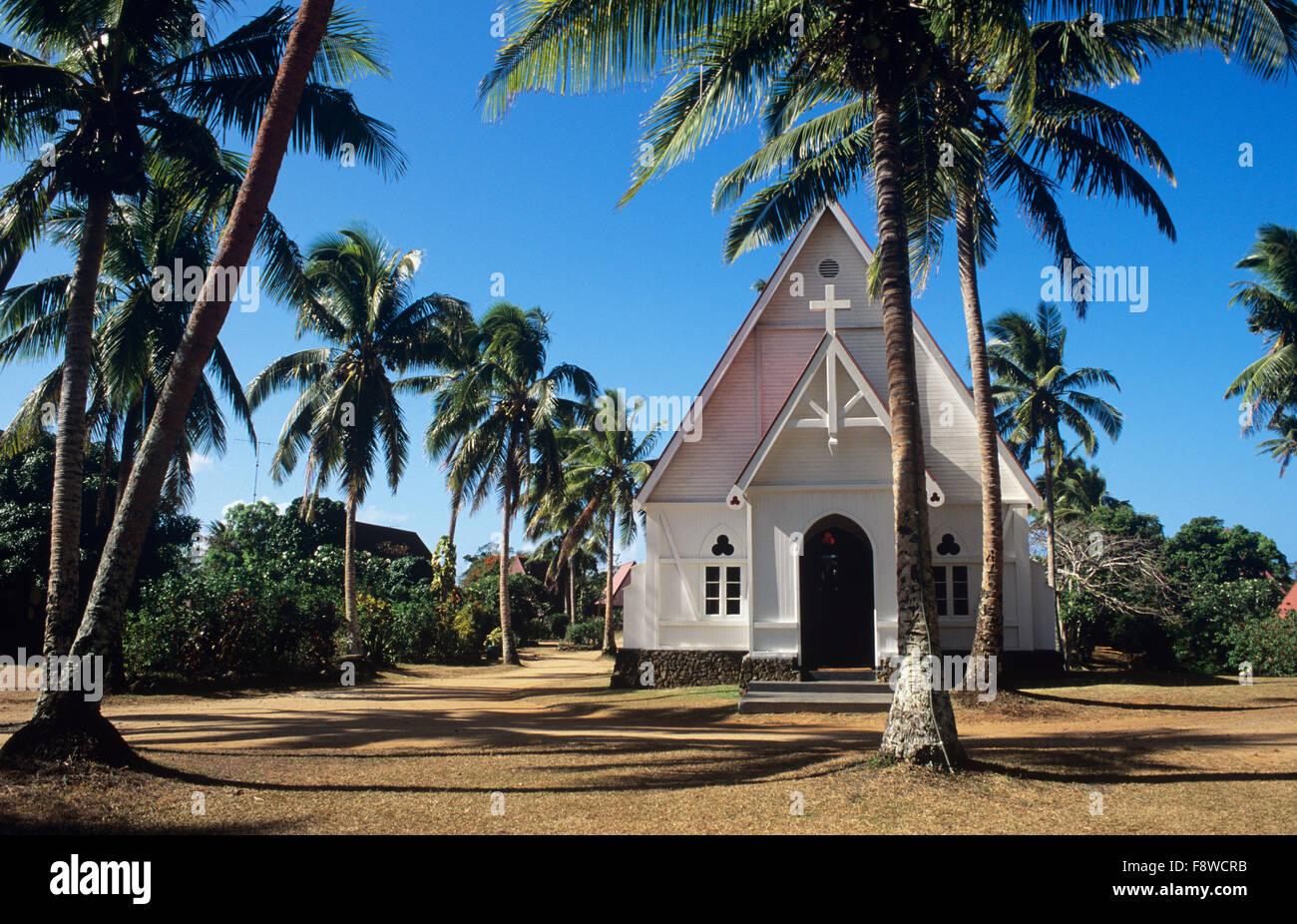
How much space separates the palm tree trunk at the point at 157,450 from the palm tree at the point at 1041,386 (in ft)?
91.5

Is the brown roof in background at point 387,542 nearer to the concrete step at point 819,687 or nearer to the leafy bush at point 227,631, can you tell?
the leafy bush at point 227,631

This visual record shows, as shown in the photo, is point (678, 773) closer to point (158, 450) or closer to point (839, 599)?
point (158, 450)

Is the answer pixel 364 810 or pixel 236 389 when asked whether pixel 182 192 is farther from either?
pixel 364 810

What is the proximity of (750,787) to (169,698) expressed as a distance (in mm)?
14655

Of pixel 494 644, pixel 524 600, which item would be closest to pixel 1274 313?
pixel 494 644

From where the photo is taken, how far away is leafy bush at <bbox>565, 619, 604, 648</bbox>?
166 feet

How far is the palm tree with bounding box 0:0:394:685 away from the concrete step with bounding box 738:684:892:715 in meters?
10.8

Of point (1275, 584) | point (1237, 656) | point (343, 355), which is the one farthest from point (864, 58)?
point (1275, 584)

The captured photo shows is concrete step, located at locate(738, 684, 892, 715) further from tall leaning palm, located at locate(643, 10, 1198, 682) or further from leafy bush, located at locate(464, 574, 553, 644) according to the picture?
leafy bush, located at locate(464, 574, 553, 644)

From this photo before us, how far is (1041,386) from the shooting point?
32.3 metres

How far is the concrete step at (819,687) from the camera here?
16.3 m

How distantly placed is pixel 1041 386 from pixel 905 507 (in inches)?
1053

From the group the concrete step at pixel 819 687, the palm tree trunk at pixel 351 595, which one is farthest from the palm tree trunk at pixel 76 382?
the palm tree trunk at pixel 351 595

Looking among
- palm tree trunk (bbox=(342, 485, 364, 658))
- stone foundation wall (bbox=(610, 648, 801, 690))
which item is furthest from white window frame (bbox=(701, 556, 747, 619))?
palm tree trunk (bbox=(342, 485, 364, 658))
